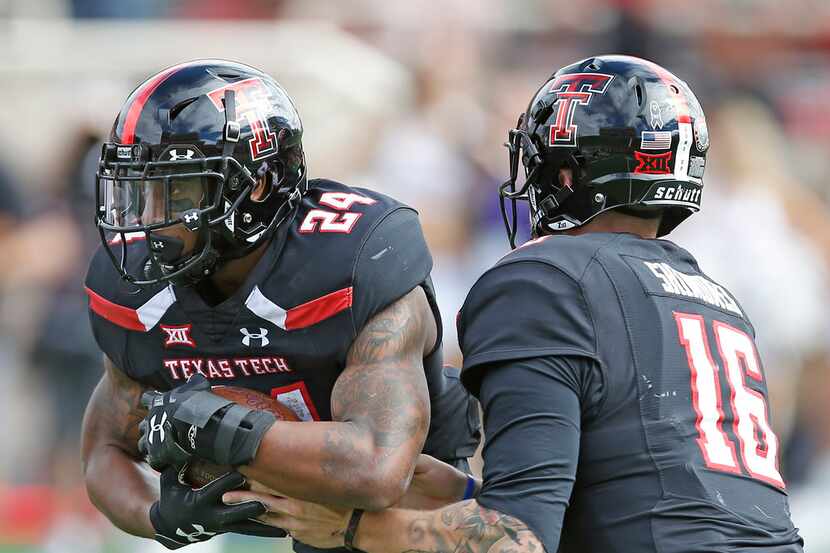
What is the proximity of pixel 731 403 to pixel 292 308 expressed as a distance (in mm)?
1017

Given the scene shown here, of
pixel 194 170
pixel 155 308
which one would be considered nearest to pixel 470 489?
pixel 155 308

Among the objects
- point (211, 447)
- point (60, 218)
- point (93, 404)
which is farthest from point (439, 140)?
point (211, 447)

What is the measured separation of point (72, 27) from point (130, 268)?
5318mm

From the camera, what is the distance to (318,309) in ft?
9.96

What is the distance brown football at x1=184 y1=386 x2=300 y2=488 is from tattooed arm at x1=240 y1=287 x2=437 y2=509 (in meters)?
0.14

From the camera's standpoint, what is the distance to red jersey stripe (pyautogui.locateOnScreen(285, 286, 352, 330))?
3.01m

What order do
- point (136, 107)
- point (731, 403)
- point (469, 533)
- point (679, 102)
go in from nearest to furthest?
1. point (469, 533)
2. point (731, 403)
3. point (679, 102)
4. point (136, 107)

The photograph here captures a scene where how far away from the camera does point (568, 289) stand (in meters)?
2.67

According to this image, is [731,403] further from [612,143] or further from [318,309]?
[318,309]

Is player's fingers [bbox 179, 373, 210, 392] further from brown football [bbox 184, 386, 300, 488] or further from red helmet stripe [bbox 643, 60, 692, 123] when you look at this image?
red helmet stripe [bbox 643, 60, 692, 123]

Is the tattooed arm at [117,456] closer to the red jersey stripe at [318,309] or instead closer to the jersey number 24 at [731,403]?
the red jersey stripe at [318,309]

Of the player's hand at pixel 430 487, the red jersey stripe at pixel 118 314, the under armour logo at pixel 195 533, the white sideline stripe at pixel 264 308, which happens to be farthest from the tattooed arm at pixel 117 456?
the player's hand at pixel 430 487

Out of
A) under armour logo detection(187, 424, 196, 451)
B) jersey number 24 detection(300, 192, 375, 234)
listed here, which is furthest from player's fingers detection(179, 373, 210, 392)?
jersey number 24 detection(300, 192, 375, 234)

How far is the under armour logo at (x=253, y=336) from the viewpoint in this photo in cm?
311
